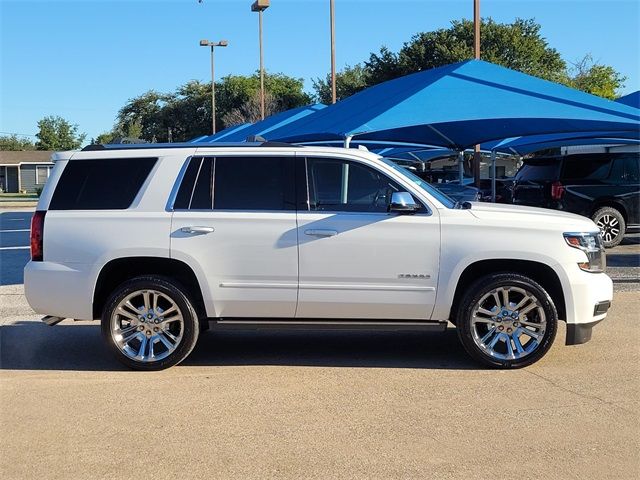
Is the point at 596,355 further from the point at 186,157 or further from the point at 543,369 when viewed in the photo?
the point at 186,157

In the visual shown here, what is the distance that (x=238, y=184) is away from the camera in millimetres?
6656

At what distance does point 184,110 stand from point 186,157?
6401 cm

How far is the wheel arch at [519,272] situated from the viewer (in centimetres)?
647

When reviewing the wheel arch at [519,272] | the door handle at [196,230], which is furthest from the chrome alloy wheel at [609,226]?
the door handle at [196,230]

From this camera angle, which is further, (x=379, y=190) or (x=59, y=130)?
(x=59, y=130)

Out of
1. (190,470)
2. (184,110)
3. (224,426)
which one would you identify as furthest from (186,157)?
(184,110)

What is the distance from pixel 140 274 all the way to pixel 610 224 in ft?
36.6

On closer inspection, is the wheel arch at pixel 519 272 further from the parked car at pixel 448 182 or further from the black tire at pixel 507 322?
the parked car at pixel 448 182

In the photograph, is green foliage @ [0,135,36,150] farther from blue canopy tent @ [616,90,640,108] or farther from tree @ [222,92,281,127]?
blue canopy tent @ [616,90,640,108]

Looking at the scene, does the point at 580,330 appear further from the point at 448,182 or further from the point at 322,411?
the point at 448,182

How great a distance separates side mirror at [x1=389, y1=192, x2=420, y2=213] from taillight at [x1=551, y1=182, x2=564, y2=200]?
9.47 metres

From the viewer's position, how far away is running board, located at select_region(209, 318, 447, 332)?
21.2 ft

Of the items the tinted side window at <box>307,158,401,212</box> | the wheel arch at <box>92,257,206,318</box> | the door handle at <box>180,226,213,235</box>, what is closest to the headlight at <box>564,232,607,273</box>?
the tinted side window at <box>307,158,401,212</box>

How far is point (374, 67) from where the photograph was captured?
46.5m
